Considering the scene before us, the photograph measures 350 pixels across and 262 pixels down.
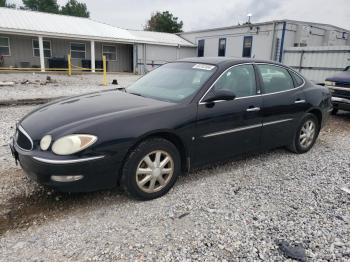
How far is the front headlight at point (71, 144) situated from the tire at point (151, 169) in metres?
0.47

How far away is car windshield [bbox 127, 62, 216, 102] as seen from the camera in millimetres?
3749

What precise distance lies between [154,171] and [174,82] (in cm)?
135

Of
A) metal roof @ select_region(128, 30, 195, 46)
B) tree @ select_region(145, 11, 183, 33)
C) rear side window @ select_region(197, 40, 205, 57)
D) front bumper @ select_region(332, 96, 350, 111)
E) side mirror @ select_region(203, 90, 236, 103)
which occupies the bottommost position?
front bumper @ select_region(332, 96, 350, 111)

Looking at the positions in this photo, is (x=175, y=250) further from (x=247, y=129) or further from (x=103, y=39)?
(x=103, y=39)

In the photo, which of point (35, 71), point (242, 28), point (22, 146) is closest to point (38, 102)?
point (22, 146)

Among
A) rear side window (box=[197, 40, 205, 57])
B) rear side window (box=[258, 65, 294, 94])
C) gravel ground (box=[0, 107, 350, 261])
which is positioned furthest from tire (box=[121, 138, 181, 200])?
rear side window (box=[197, 40, 205, 57])

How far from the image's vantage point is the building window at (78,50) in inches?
912

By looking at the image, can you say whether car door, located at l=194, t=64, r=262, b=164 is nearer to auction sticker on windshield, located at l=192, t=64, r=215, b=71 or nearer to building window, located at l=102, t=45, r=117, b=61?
auction sticker on windshield, located at l=192, t=64, r=215, b=71

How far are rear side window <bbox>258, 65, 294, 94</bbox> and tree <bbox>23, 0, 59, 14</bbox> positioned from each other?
198ft

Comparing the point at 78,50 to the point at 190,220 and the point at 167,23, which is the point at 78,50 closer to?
the point at 190,220

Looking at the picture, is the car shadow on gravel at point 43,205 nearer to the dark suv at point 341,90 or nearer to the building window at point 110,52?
the dark suv at point 341,90

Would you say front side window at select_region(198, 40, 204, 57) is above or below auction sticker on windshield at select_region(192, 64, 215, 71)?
Result: above

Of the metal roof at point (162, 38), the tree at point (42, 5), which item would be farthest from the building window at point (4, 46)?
the tree at point (42, 5)

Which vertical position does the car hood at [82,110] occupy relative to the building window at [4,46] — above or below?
below
